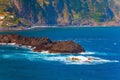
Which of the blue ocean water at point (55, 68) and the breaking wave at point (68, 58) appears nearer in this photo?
the blue ocean water at point (55, 68)

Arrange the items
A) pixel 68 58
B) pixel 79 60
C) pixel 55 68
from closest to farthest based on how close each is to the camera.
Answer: pixel 55 68
pixel 79 60
pixel 68 58

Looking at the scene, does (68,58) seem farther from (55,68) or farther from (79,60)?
(55,68)

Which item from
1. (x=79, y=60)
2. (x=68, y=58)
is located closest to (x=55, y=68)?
(x=79, y=60)

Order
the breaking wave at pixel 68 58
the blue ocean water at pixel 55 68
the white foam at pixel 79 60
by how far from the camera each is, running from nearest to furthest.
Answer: the blue ocean water at pixel 55 68 < the white foam at pixel 79 60 < the breaking wave at pixel 68 58

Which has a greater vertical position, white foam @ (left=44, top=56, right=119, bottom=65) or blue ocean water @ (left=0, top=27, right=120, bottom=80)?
blue ocean water @ (left=0, top=27, right=120, bottom=80)

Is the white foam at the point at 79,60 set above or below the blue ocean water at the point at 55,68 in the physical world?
below

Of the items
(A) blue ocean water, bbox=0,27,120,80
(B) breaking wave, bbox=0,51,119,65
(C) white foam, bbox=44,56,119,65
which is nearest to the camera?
(A) blue ocean water, bbox=0,27,120,80

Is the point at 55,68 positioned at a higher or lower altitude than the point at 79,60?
higher

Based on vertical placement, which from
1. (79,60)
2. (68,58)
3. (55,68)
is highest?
(55,68)

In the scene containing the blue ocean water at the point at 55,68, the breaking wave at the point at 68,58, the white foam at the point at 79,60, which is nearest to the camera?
the blue ocean water at the point at 55,68

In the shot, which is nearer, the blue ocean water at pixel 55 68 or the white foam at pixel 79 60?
the blue ocean water at pixel 55 68

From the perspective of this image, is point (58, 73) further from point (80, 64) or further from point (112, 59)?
point (112, 59)
